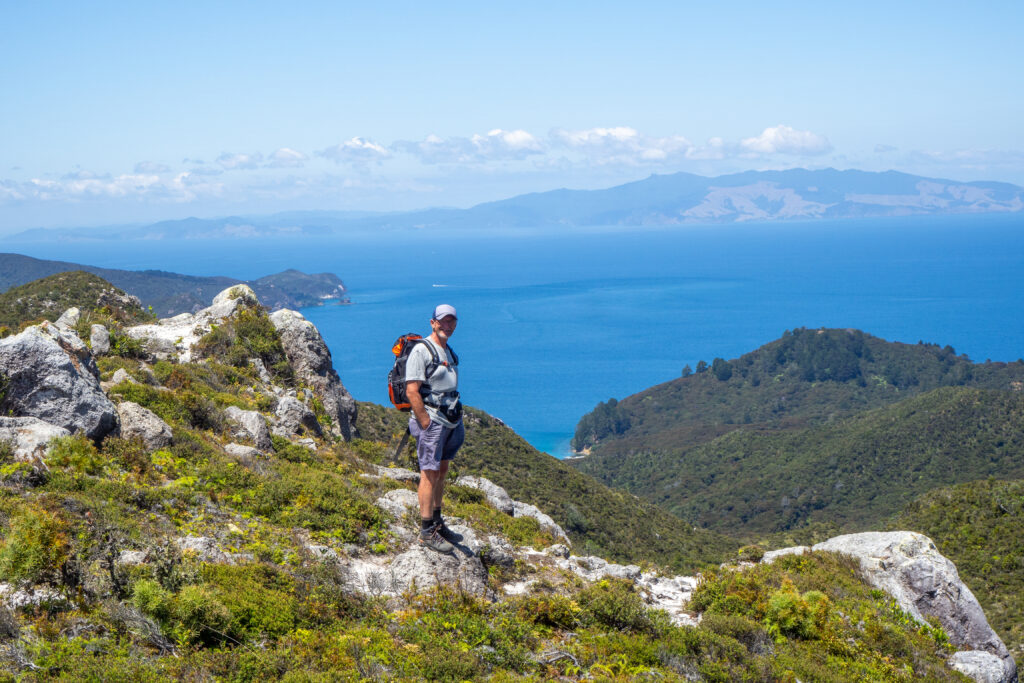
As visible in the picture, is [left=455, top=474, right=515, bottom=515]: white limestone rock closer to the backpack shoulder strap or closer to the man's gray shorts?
the man's gray shorts

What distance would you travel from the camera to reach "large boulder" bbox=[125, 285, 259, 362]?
54.7 ft

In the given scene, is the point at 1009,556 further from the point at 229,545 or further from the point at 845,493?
the point at 845,493

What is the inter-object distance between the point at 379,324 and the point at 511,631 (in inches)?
6313

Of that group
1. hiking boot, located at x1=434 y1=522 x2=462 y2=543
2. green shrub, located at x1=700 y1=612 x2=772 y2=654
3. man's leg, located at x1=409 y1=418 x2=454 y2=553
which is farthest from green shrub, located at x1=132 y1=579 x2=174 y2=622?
green shrub, located at x1=700 y1=612 x2=772 y2=654

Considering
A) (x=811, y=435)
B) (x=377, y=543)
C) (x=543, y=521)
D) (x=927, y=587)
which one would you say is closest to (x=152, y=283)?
(x=811, y=435)

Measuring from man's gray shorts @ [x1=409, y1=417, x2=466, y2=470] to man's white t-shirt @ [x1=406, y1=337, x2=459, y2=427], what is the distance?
10 centimetres

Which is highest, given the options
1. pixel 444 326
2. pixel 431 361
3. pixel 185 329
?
pixel 444 326

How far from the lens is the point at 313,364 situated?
18266mm

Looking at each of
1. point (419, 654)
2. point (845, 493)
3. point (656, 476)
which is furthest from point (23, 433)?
point (656, 476)

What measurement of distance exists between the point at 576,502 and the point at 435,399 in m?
22.8

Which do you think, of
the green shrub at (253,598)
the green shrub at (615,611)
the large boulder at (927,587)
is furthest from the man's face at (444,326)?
the large boulder at (927,587)

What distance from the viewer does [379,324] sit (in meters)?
163

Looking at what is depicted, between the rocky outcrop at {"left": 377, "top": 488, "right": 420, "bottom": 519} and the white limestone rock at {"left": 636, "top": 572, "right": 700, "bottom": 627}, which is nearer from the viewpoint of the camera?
the white limestone rock at {"left": 636, "top": 572, "right": 700, "bottom": 627}

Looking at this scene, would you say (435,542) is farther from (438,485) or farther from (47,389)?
(47,389)
